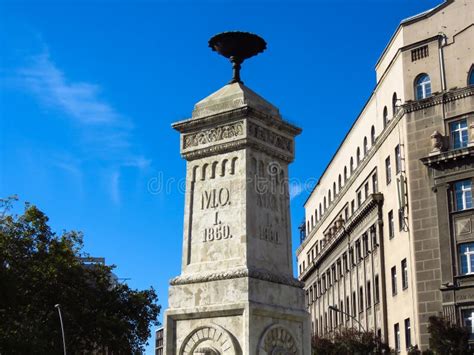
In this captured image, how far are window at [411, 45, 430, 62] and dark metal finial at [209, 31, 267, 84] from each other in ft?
116

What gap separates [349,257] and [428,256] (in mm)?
17702

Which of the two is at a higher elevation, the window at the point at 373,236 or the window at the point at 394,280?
the window at the point at 373,236

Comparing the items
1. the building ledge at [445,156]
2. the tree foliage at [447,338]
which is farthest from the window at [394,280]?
Answer: the tree foliage at [447,338]

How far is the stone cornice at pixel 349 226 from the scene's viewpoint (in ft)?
173

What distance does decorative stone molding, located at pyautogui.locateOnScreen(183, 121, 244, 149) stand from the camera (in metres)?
12.9

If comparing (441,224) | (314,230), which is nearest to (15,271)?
(441,224)

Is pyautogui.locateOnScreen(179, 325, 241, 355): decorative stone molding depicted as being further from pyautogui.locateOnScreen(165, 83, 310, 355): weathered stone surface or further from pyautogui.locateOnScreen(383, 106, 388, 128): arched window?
pyautogui.locateOnScreen(383, 106, 388, 128): arched window

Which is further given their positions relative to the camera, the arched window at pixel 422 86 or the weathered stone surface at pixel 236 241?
the arched window at pixel 422 86

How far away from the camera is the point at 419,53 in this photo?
47188 millimetres

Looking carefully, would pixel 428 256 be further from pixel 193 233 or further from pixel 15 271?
pixel 193 233

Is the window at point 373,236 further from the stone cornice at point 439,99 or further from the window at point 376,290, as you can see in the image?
the stone cornice at point 439,99

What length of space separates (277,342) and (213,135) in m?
3.57

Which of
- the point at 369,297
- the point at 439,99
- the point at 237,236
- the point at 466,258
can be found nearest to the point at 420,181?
the point at 439,99

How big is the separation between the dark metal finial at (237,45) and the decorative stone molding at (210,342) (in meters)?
4.75
